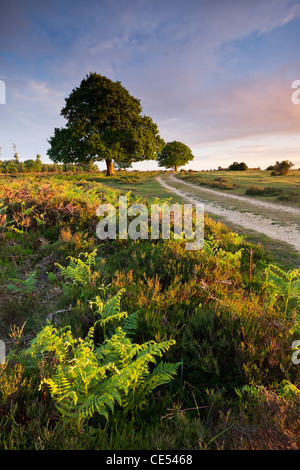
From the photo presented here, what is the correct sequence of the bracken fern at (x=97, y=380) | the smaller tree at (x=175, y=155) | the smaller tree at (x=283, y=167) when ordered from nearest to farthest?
the bracken fern at (x=97, y=380) < the smaller tree at (x=283, y=167) < the smaller tree at (x=175, y=155)

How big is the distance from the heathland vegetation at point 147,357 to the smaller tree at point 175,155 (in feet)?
237

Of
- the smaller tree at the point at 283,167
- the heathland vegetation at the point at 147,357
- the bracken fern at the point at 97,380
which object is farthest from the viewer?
the smaller tree at the point at 283,167

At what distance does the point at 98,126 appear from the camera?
106 ft

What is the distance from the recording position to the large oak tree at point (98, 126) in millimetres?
30484

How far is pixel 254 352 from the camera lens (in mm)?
2391

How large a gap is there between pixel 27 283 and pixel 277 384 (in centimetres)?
376

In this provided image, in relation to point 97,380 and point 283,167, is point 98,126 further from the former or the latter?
point 97,380

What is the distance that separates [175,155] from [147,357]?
250 feet

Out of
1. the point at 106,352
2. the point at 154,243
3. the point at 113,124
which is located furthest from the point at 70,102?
the point at 106,352

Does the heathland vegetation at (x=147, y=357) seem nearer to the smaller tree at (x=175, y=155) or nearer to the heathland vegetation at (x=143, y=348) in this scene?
the heathland vegetation at (x=143, y=348)

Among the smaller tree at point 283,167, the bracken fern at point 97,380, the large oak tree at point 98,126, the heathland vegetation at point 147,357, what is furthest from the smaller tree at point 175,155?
the bracken fern at point 97,380

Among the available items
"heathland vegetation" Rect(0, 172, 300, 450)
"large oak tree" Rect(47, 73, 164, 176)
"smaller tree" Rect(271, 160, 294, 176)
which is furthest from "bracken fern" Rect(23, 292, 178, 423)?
"smaller tree" Rect(271, 160, 294, 176)

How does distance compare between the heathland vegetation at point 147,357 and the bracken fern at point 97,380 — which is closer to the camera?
the heathland vegetation at point 147,357

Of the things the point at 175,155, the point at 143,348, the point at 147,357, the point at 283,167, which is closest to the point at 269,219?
the point at 143,348
